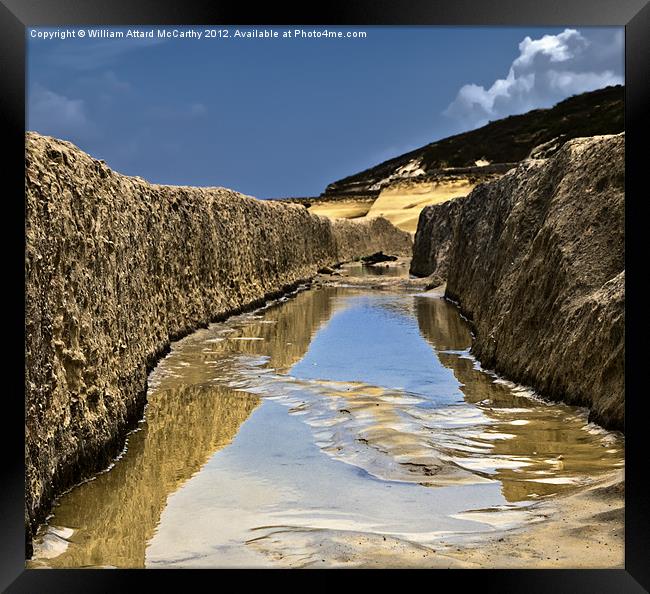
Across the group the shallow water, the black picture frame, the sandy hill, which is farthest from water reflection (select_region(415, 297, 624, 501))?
the sandy hill

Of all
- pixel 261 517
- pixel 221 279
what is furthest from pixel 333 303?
pixel 261 517

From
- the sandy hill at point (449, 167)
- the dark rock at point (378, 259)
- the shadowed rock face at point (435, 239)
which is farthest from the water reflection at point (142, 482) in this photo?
the sandy hill at point (449, 167)

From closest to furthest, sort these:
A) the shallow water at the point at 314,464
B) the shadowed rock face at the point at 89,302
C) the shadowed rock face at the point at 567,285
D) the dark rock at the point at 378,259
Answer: the shallow water at the point at 314,464
the shadowed rock face at the point at 89,302
the shadowed rock face at the point at 567,285
the dark rock at the point at 378,259

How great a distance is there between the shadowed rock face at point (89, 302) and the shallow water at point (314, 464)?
261 millimetres

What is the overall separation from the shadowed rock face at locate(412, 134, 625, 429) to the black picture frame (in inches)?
104

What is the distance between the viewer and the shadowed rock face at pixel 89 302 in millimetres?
4004

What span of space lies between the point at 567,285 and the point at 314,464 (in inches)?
121
